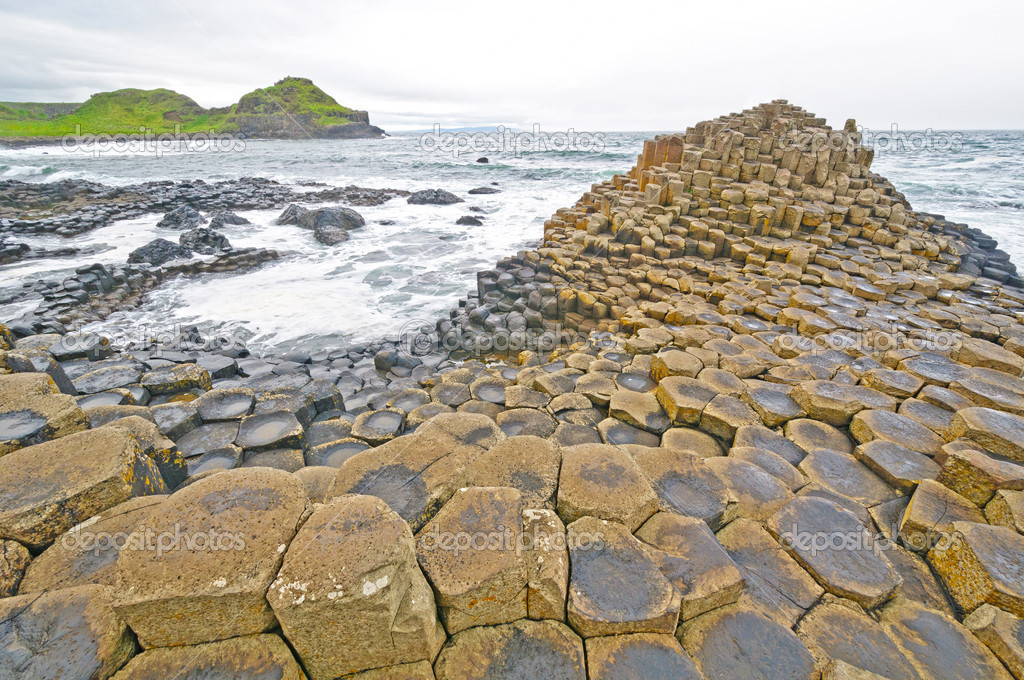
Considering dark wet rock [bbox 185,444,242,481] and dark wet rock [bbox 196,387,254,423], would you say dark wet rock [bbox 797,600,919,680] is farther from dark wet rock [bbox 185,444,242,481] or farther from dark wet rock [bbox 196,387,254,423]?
dark wet rock [bbox 196,387,254,423]

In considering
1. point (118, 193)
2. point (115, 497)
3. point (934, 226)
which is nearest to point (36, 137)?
point (118, 193)

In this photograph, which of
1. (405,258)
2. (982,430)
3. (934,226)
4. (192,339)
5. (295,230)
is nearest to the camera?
(982,430)

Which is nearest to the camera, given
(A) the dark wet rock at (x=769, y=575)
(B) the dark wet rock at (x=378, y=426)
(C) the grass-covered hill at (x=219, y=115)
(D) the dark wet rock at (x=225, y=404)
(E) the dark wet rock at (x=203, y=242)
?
(A) the dark wet rock at (x=769, y=575)

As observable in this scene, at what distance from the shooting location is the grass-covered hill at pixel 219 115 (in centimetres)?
8119

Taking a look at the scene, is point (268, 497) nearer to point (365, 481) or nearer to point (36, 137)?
point (365, 481)

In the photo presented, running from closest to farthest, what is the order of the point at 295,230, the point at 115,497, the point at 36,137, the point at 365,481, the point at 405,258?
the point at 115,497
the point at 365,481
the point at 405,258
the point at 295,230
the point at 36,137

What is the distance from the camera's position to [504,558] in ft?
6.24

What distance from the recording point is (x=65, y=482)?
6.80ft

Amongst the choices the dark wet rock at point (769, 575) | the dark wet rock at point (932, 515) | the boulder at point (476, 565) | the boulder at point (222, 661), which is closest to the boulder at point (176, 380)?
the boulder at point (222, 661)

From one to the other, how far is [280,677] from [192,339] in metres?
8.59

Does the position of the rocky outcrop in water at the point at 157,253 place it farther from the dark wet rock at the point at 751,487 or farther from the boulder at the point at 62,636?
the dark wet rock at the point at 751,487

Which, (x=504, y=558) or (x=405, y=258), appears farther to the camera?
(x=405, y=258)

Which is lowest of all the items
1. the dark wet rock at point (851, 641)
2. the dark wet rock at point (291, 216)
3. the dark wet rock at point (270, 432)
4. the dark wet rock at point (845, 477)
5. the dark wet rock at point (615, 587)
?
the dark wet rock at point (270, 432)

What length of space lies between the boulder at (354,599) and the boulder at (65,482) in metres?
1.23
